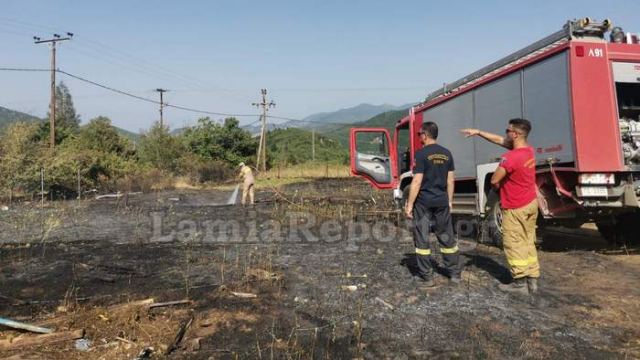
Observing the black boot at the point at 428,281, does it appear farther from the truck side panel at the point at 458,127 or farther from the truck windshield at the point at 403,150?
the truck windshield at the point at 403,150

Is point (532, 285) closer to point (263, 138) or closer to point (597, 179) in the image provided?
point (597, 179)

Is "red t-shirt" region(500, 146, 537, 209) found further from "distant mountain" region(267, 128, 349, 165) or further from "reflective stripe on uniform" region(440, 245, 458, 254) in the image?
"distant mountain" region(267, 128, 349, 165)

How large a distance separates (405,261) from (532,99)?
3298mm

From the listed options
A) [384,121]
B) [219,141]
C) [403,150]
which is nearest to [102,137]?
[219,141]

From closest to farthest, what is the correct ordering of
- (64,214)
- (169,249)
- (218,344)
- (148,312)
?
1. (218,344)
2. (148,312)
3. (169,249)
4. (64,214)

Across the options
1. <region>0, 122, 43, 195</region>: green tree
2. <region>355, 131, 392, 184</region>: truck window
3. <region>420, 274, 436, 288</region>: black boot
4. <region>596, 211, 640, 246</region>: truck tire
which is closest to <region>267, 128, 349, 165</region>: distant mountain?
<region>0, 122, 43, 195</region>: green tree

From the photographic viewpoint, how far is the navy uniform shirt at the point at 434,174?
→ 215 inches

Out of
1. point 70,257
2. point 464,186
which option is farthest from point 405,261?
point 70,257

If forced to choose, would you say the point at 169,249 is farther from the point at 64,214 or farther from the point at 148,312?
the point at 64,214

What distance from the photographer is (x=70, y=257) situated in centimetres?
734

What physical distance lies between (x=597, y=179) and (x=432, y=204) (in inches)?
104

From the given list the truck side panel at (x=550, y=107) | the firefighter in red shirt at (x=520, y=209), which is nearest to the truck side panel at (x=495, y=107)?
the truck side panel at (x=550, y=107)

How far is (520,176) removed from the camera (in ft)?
16.8

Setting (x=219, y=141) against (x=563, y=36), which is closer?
(x=563, y=36)
